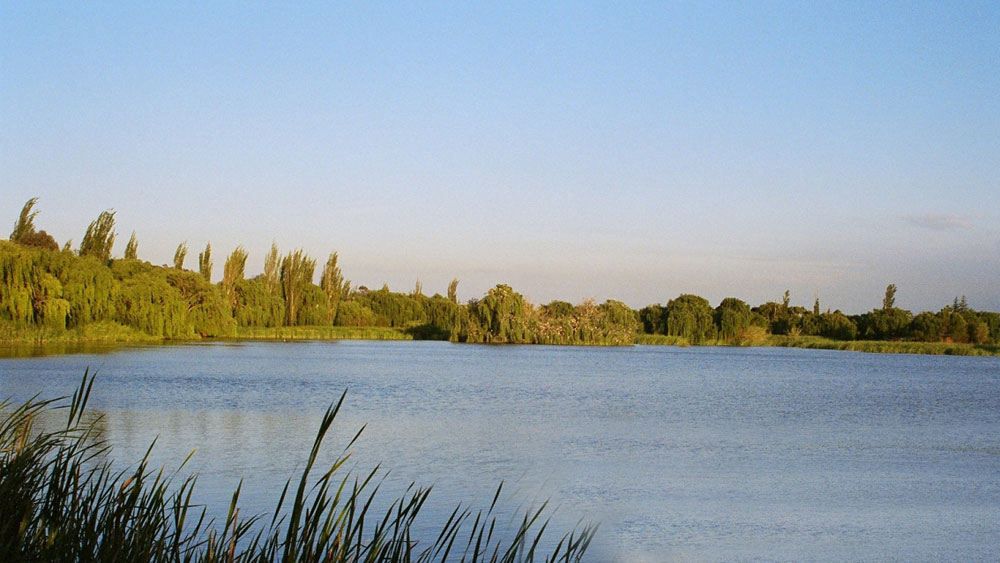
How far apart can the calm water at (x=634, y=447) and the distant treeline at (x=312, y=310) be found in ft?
24.8

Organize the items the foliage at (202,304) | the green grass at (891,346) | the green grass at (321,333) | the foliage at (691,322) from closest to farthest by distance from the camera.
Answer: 1. the foliage at (202,304)
2. the green grass at (321,333)
3. the green grass at (891,346)
4. the foliage at (691,322)

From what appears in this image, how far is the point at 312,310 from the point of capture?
52438 millimetres

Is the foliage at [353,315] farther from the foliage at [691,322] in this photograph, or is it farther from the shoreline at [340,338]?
the foliage at [691,322]

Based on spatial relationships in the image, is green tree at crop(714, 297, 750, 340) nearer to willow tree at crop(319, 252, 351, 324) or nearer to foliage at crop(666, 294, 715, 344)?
foliage at crop(666, 294, 715, 344)

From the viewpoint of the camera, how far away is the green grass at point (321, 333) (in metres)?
48.0

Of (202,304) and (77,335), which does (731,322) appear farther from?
(77,335)

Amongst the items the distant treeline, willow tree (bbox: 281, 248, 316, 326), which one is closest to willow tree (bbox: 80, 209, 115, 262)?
the distant treeline

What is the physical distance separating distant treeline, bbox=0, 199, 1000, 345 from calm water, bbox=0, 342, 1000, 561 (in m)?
7.55

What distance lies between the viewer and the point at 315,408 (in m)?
15.1

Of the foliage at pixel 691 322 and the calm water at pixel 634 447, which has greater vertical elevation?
the foliage at pixel 691 322

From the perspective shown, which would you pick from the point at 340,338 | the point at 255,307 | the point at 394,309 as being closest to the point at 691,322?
the point at 394,309

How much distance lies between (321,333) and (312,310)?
1382mm

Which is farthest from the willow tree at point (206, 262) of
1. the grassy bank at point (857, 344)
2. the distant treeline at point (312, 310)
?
the grassy bank at point (857, 344)

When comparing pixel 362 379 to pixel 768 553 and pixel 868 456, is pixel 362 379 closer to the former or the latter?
pixel 868 456
